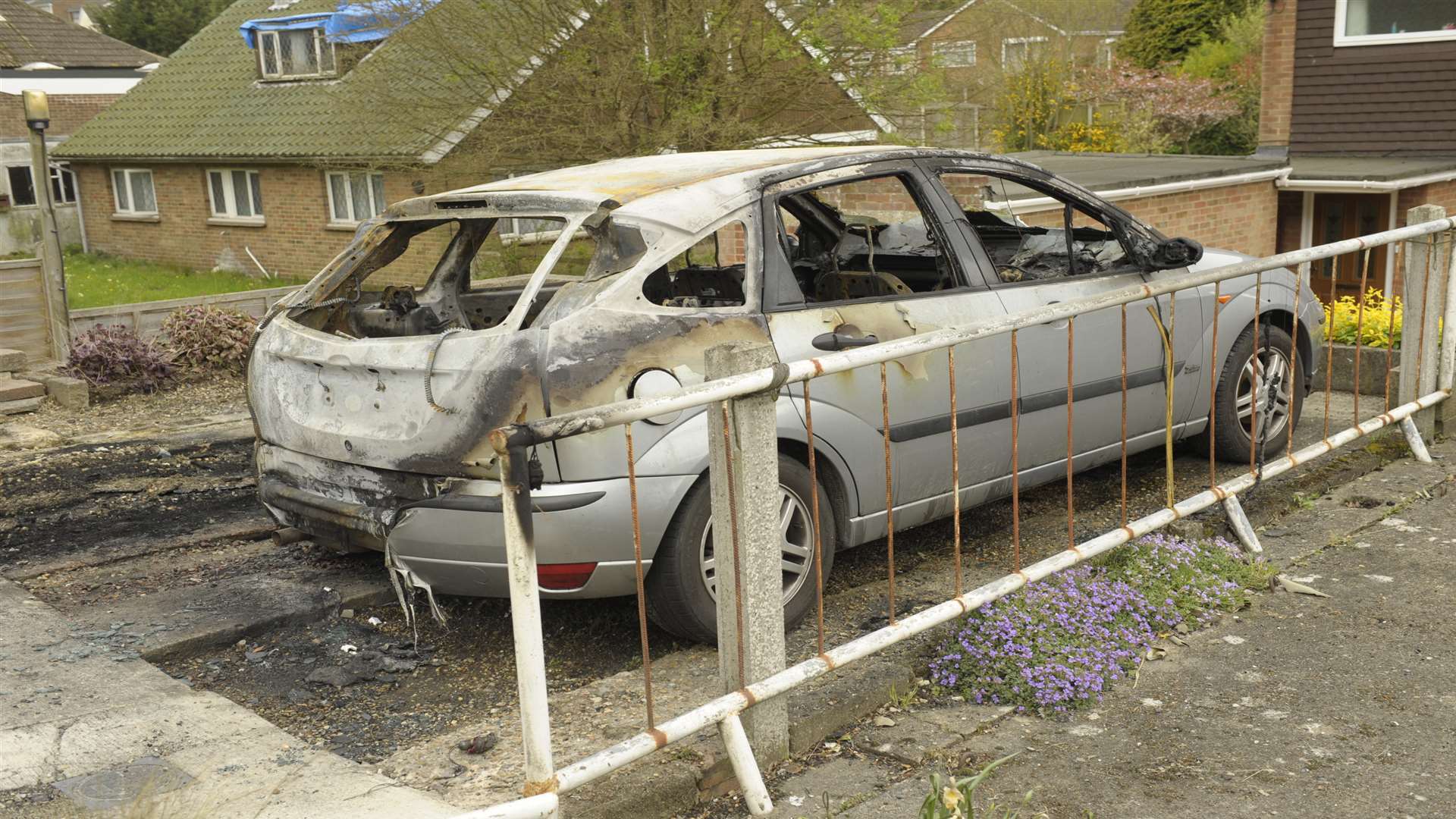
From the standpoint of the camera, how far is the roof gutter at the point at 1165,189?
11.5 m

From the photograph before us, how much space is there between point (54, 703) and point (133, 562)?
70.9 inches

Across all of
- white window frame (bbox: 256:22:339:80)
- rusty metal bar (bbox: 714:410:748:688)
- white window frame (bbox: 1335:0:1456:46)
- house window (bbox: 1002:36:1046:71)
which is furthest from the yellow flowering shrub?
house window (bbox: 1002:36:1046:71)

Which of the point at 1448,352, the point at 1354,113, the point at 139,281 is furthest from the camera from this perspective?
the point at 139,281

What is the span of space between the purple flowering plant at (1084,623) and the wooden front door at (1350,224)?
1344 centimetres

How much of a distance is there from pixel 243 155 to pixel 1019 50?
19.8 meters

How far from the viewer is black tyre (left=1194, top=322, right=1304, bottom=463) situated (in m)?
6.36

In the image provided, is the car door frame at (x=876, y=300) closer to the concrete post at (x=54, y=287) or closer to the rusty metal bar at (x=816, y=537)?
the rusty metal bar at (x=816, y=537)

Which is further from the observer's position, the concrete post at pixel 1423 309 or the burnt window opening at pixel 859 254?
the concrete post at pixel 1423 309

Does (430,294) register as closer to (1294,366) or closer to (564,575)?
(564,575)

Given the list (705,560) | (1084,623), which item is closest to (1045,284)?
(1084,623)

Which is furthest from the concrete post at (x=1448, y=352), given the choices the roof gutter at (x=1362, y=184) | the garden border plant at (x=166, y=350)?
the roof gutter at (x=1362, y=184)

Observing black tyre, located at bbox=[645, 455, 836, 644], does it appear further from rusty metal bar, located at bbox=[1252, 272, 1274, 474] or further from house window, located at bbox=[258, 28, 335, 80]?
house window, located at bbox=[258, 28, 335, 80]

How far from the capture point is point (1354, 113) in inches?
681

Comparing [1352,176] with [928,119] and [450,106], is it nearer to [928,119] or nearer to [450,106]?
[928,119]
